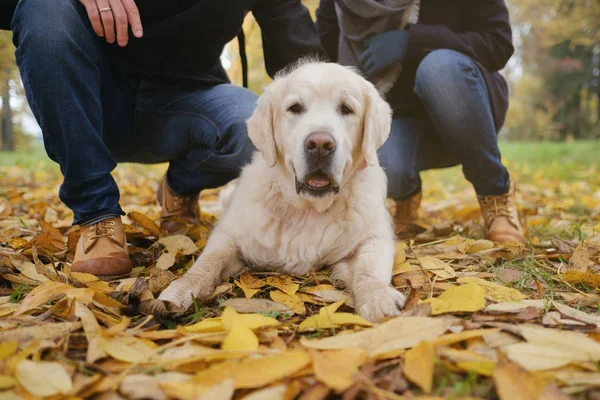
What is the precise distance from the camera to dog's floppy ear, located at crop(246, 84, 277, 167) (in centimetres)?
240

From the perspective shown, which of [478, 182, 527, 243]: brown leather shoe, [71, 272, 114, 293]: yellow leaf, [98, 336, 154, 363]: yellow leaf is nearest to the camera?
[98, 336, 154, 363]: yellow leaf

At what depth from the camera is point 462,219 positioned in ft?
12.7

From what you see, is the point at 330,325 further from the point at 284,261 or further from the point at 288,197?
the point at 288,197

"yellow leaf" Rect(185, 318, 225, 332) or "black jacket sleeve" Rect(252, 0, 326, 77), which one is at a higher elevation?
"black jacket sleeve" Rect(252, 0, 326, 77)

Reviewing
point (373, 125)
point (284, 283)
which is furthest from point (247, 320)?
point (373, 125)

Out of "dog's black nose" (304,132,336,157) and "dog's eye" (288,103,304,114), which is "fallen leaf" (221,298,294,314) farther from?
"dog's eye" (288,103,304,114)

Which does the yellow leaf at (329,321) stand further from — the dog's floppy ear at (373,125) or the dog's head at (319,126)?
the dog's floppy ear at (373,125)

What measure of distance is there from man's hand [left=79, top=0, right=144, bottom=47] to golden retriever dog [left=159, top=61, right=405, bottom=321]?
32.0 inches

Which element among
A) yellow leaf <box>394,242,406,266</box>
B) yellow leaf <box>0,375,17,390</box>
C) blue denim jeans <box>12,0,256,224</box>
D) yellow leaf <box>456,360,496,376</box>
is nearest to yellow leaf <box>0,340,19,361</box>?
yellow leaf <box>0,375,17,390</box>

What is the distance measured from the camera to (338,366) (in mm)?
1158

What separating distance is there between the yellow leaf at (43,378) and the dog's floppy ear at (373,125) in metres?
1.69

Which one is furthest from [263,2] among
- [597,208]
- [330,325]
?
[597,208]

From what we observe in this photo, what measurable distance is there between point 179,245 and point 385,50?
76.7 inches

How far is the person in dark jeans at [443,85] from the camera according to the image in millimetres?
2973
